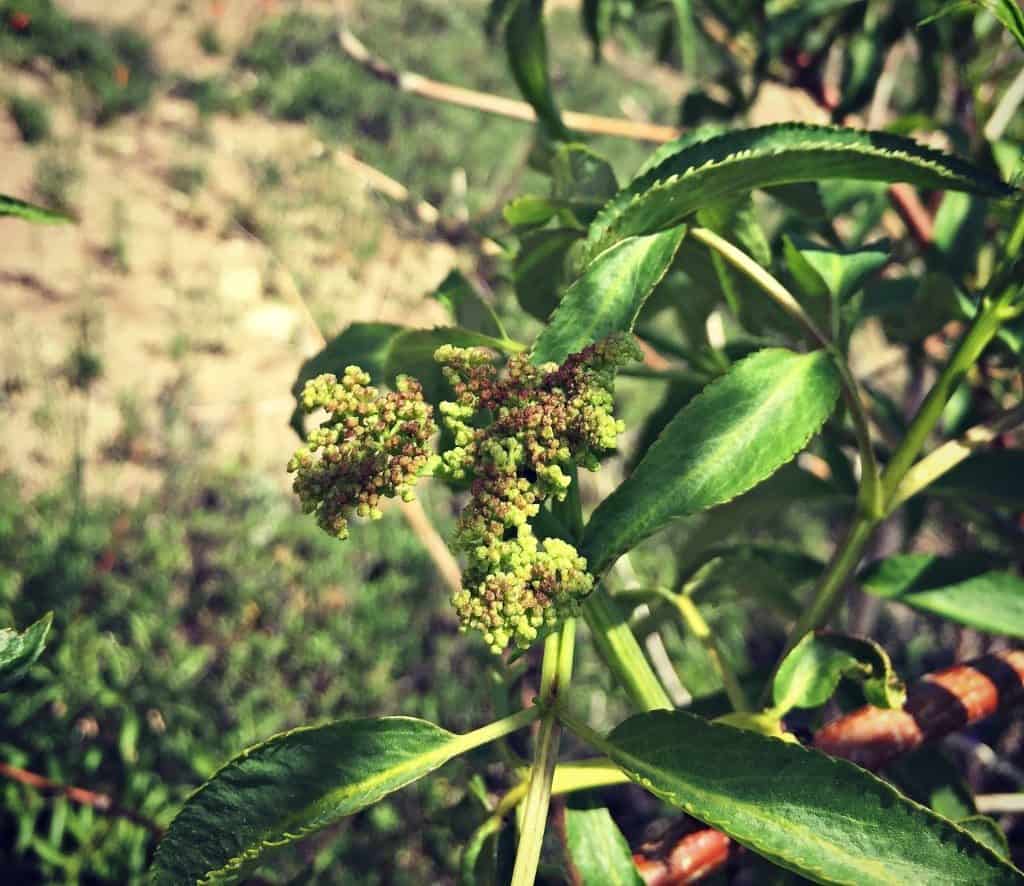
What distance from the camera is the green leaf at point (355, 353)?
0.87m

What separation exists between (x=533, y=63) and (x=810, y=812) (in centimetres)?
75

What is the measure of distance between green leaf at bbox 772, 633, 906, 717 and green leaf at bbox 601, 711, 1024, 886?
176 millimetres

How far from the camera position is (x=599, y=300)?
0.66 metres

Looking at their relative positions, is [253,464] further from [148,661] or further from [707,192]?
[707,192]

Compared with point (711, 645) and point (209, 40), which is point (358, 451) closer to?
point (711, 645)

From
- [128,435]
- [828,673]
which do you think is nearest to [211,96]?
[128,435]

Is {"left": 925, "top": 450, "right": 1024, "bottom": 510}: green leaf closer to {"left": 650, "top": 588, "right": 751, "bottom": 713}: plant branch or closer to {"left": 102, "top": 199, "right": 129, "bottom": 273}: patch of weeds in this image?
{"left": 650, "top": 588, "right": 751, "bottom": 713}: plant branch

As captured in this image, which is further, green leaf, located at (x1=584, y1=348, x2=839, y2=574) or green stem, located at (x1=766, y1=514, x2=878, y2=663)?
green stem, located at (x1=766, y1=514, x2=878, y2=663)

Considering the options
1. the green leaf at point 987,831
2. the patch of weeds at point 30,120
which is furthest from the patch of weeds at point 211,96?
the green leaf at point 987,831

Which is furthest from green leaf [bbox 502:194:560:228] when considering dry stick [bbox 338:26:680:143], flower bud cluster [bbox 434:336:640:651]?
dry stick [bbox 338:26:680:143]

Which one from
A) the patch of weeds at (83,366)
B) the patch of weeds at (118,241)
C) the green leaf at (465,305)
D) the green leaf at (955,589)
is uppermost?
the green leaf at (465,305)

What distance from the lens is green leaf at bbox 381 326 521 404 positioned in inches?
28.1

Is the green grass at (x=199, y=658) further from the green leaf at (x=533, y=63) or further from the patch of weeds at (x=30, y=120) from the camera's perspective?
the patch of weeds at (x=30, y=120)

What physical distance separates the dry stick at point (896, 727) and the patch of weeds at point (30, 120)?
3.23 meters
